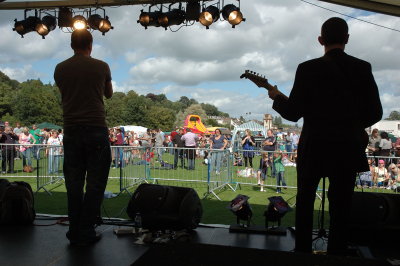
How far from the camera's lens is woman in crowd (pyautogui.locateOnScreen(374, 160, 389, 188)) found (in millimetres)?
10016

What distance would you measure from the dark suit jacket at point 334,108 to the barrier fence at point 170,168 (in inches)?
241

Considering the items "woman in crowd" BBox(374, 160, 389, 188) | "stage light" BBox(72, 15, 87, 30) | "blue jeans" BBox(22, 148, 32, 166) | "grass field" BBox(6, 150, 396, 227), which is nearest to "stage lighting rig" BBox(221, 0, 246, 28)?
"stage light" BBox(72, 15, 87, 30)

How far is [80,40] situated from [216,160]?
6685 millimetres

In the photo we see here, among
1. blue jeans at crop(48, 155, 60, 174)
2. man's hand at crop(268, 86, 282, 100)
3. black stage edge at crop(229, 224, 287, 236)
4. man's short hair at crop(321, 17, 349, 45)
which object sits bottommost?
black stage edge at crop(229, 224, 287, 236)

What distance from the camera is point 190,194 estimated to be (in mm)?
4332

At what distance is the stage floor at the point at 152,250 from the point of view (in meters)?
2.04

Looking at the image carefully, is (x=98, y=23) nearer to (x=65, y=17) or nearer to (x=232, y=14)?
(x=65, y=17)

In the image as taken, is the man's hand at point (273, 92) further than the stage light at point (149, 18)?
No

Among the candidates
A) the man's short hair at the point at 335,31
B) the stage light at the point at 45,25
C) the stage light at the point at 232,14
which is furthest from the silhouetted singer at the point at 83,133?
the stage light at the point at 45,25

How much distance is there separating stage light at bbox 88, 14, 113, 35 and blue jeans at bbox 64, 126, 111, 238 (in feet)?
15.5

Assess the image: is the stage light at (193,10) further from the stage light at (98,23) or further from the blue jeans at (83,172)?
the blue jeans at (83,172)

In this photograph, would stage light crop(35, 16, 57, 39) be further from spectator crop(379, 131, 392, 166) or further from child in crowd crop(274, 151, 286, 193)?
spectator crop(379, 131, 392, 166)

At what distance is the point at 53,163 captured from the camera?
30.7ft

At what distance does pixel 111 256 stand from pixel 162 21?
17.6ft
